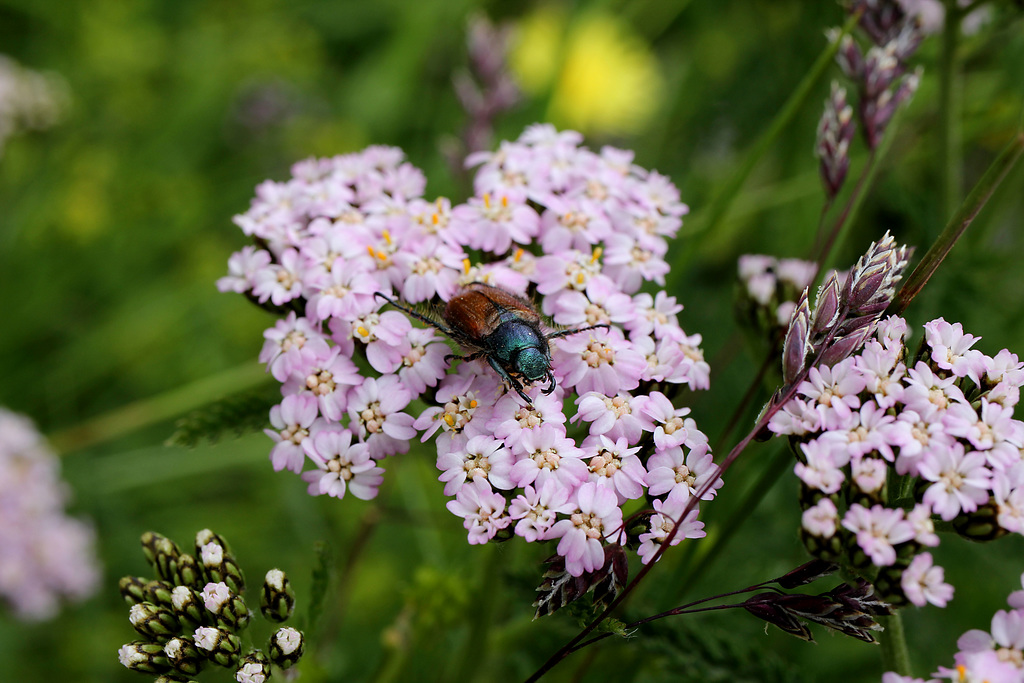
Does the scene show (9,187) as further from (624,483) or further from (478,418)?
(624,483)

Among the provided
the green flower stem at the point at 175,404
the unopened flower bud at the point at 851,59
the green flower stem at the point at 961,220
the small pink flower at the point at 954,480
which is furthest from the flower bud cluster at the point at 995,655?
the green flower stem at the point at 175,404

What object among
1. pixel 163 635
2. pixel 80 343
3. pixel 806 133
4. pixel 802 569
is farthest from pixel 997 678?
pixel 80 343

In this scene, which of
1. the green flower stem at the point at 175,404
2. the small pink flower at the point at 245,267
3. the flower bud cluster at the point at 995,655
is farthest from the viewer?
the green flower stem at the point at 175,404

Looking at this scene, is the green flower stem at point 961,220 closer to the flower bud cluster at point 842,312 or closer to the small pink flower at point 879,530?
the flower bud cluster at point 842,312

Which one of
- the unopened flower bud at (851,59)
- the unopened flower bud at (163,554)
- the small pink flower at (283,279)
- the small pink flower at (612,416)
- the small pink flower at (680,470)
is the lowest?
the small pink flower at (680,470)

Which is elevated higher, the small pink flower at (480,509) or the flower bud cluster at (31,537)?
the flower bud cluster at (31,537)

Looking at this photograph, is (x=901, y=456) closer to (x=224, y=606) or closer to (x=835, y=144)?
(x=835, y=144)
